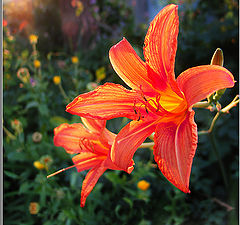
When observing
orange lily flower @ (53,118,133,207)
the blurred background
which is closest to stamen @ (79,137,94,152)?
orange lily flower @ (53,118,133,207)

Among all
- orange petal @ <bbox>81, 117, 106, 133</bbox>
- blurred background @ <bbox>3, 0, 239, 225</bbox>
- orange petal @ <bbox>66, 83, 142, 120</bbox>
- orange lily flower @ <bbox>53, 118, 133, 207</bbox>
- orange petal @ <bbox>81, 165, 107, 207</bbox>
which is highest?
orange petal @ <bbox>66, 83, 142, 120</bbox>

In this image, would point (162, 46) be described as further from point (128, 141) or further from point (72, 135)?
point (72, 135)

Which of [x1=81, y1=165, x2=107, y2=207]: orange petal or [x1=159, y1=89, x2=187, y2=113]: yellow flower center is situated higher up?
[x1=159, y1=89, x2=187, y2=113]: yellow flower center

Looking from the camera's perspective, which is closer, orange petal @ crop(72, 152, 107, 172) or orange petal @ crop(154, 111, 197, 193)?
orange petal @ crop(154, 111, 197, 193)

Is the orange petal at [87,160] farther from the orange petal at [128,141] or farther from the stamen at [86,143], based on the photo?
the orange petal at [128,141]

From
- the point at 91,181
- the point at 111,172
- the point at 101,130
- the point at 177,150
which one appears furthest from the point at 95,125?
the point at 111,172

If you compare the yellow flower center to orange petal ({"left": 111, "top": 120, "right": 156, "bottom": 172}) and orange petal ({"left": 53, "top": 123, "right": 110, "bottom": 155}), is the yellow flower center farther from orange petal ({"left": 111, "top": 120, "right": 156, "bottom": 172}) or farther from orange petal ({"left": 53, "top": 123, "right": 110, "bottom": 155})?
orange petal ({"left": 53, "top": 123, "right": 110, "bottom": 155})

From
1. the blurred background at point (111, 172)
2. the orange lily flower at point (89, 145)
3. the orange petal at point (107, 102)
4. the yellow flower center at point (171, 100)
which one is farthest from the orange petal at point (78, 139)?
the blurred background at point (111, 172)

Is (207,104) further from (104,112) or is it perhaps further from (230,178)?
(230,178)
